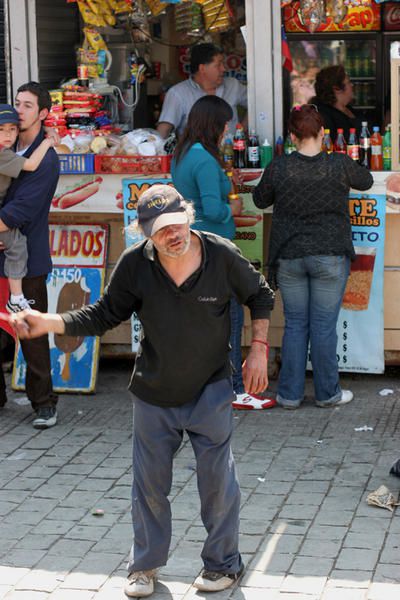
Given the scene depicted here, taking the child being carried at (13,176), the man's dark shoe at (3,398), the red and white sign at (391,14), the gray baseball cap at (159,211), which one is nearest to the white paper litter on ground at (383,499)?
the gray baseball cap at (159,211)

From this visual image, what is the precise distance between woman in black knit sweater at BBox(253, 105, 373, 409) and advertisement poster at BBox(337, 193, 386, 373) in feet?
0.89

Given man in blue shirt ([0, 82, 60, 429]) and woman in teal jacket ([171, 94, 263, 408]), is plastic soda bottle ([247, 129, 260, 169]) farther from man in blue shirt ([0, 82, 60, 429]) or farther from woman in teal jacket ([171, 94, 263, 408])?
man in blue shirt ([0, 82, 60, 429])

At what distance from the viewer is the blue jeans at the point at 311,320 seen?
712 cm

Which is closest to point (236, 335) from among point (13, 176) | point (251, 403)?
point (251, 403)

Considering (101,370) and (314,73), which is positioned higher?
(314,73)

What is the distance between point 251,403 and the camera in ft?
24.1

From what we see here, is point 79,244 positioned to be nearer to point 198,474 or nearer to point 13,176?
point 13,176

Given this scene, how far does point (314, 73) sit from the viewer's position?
33.3 ft

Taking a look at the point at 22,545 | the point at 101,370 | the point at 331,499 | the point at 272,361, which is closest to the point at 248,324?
the point at 272,361

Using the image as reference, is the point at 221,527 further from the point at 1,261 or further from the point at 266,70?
the point at 266,70

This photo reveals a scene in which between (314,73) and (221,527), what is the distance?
6234mm

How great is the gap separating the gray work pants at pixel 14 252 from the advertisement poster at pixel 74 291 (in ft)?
3.29

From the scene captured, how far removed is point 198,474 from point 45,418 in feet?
8.25

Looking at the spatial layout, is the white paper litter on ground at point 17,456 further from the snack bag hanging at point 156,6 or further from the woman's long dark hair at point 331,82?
the woman's long dark hair at point 331,82
